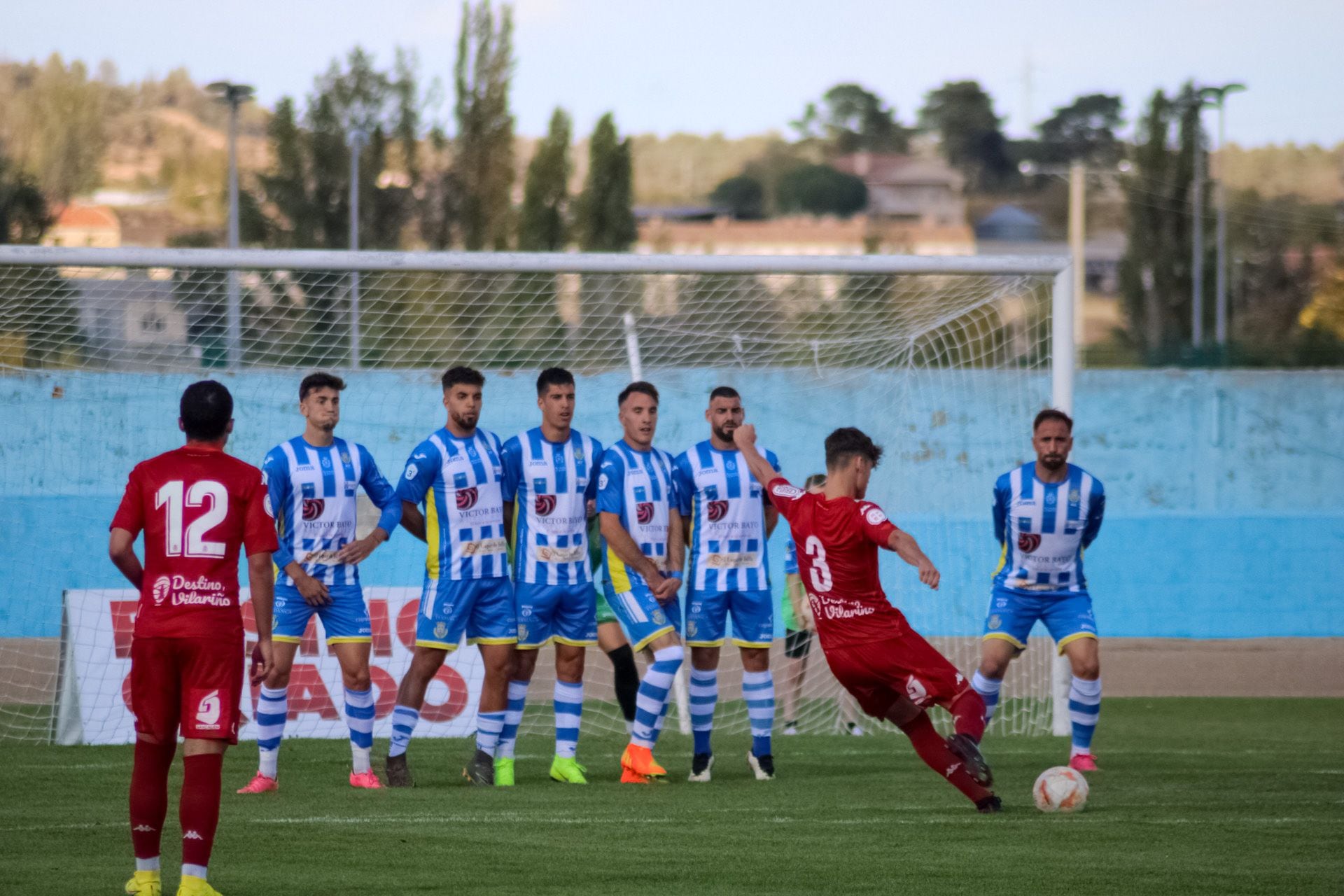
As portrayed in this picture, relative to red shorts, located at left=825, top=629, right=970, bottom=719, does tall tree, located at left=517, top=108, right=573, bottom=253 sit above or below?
above

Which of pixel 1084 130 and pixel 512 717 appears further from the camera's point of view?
pixel 1084 130

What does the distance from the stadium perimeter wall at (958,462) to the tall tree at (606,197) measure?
22055 millimetres

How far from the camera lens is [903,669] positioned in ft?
22.7

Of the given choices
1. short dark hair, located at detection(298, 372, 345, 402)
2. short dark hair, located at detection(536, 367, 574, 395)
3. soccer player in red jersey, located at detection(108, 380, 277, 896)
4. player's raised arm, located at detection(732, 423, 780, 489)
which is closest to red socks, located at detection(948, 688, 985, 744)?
player's raised arm, located at detection(732, 423, 780, 489)

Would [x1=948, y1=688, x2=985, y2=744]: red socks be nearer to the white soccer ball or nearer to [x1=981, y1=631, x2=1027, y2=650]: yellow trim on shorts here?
the white soccer ball

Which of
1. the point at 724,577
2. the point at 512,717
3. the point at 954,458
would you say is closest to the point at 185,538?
the point at 512,717

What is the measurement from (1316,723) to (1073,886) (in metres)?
7.11

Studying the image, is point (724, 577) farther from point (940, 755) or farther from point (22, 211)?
point (22, 211)

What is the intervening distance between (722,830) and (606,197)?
3533cm

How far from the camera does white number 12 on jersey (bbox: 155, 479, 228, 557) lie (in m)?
5.34

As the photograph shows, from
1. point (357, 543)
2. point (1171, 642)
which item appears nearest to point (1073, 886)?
point (357, 543)

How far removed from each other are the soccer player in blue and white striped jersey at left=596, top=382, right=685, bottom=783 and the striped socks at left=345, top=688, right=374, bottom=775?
1.41 m

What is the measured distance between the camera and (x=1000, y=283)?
11.5 metres

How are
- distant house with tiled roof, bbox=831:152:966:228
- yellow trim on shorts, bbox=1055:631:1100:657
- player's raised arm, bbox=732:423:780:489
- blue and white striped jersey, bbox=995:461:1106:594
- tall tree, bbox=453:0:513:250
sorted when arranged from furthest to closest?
1. distant house with tiled roof, bbox=831:152:966:228
2. tall tree, bbox=453:0:513:250
3. blue and white striped jersey, bbox=995:461:1106:594
4. yellow trim on shorts, bbox=1055:631:1100:657
5. player's raised arm, bbox=732:423:780:489
